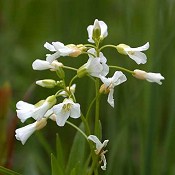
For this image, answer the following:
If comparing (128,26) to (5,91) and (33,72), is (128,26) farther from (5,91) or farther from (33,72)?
(33,72)

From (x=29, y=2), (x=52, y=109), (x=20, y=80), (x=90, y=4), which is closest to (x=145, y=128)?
(x=52, y=109)

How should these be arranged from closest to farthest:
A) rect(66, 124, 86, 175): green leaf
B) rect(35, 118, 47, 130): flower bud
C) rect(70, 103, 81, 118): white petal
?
rect(70, 103, 81, 118): white petal, rect(35, 118, 47, 130): flower bud, rect(66, 124, 86, 175): green leaf

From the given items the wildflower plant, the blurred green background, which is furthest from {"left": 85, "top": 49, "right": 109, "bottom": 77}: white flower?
the blurred green background

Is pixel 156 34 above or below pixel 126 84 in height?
above

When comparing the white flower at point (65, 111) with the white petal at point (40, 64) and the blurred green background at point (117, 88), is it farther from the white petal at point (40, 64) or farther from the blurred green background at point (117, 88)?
the blurred green background at point (117, 88)

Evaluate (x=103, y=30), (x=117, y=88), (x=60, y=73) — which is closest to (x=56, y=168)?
(x=60, y=73)

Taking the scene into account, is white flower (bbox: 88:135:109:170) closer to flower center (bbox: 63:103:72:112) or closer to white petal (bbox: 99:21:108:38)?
flower center (bbox: 63:103:72:112)
